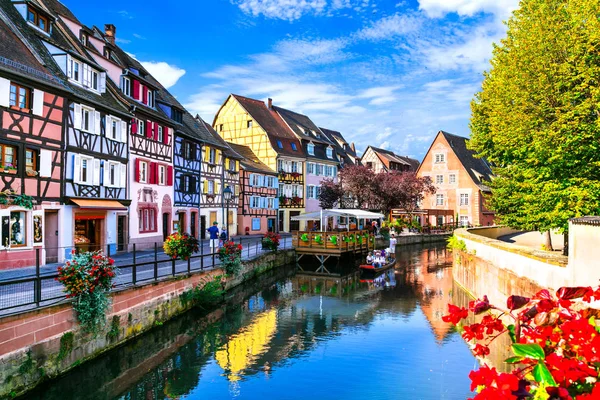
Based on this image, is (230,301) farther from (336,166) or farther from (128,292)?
(336,166)

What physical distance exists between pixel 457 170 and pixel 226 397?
179 feet

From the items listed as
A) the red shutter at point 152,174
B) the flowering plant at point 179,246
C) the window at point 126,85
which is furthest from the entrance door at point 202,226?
the flowering plant at point 179,246

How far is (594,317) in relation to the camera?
286cm

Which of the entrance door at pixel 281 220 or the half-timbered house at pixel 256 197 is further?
the entrance door at pixel 281 220

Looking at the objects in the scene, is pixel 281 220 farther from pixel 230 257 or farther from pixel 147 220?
pixel 230 257

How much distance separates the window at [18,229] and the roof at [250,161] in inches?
1025

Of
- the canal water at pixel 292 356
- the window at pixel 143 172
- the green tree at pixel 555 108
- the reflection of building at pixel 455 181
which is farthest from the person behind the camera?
the reflection of building at pixel 455 181

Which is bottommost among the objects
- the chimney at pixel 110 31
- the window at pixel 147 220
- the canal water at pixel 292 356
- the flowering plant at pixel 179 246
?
the canal water at pixel 292 356

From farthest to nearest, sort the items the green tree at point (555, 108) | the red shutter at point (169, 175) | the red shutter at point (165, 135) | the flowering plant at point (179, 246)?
the red shutter at point (169, 175) → the red shutter at point (165, 135) → the flowering plant at point (179, 246) → the green tree at point (555, 108)

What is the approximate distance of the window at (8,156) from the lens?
54.8ft

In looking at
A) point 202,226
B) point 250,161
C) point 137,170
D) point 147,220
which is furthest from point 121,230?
point 250,161

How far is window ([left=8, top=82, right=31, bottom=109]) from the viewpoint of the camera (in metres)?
17.0

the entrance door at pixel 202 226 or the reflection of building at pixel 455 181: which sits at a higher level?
the reflection of building at pixel 455 181

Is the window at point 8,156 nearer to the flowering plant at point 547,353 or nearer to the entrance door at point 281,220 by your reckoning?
the flowering plant at point 547,353
